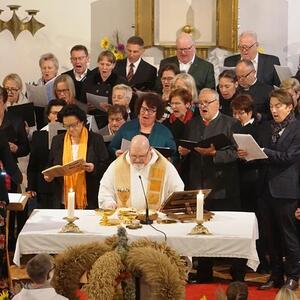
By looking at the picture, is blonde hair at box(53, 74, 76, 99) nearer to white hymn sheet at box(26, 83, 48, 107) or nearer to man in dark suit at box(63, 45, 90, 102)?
white hymn sheet at box(26, 83, 48, 107)

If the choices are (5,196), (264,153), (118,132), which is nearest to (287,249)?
(264,153)

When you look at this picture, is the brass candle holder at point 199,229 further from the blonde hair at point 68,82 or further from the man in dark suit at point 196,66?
the man in dark suit at point 196,66

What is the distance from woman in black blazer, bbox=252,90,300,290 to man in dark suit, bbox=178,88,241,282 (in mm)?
357

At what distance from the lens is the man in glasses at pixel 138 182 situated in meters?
7.73

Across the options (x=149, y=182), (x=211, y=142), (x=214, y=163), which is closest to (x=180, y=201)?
(x=149, y=182)

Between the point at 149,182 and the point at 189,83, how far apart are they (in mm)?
1602

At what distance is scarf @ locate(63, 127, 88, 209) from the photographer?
8.30 metres

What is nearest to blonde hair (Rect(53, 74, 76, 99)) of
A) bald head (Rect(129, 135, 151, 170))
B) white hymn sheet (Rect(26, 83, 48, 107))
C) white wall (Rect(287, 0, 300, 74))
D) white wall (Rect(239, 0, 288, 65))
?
white hymn sheet (Rect(26, 83, 48, 107))

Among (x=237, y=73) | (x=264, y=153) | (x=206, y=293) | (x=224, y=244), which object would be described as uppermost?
(x=237, y=73)

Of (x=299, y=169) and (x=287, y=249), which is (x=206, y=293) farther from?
(x=299, y=169)

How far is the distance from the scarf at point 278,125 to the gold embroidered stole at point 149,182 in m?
1.02

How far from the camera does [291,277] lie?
7.98 m

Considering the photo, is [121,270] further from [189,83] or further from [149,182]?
[189,83]

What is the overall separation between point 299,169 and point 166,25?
14.3 ft
